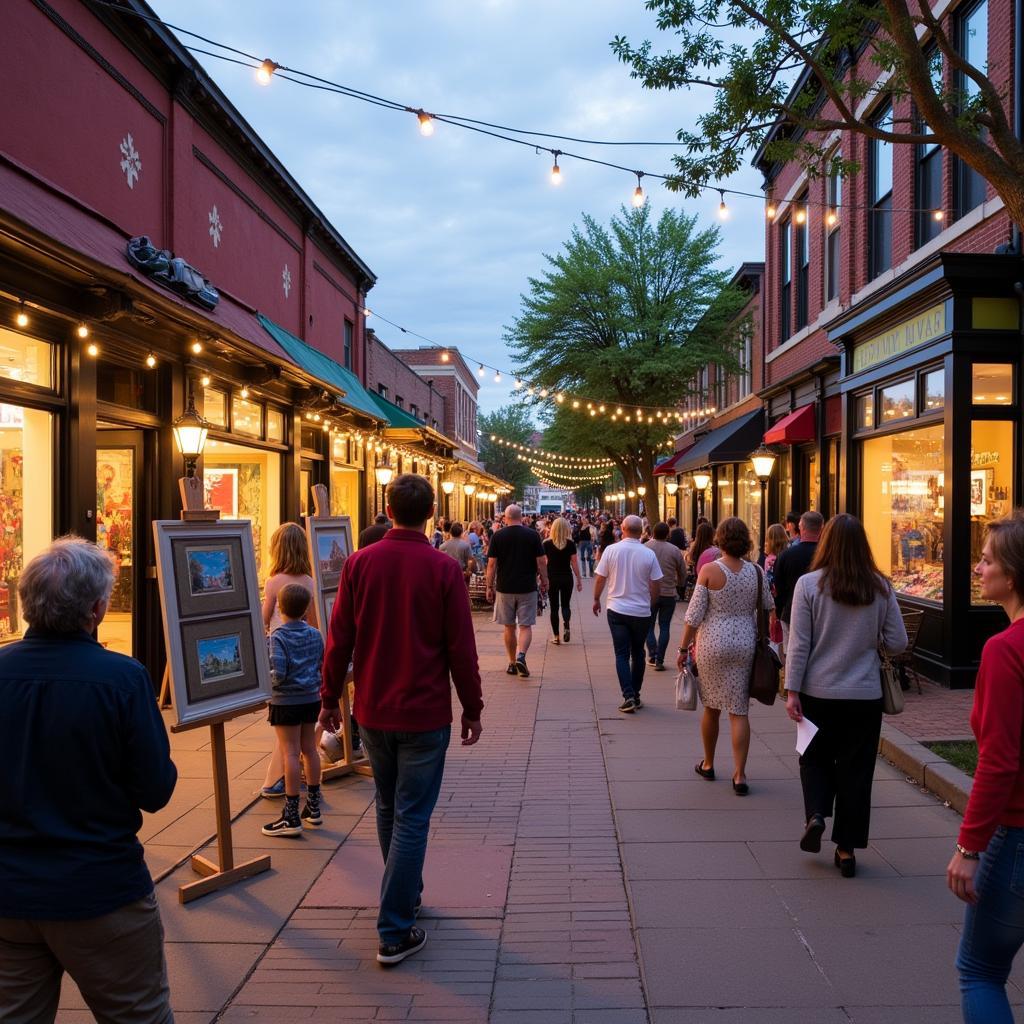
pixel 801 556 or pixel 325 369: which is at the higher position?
pixel 325 369

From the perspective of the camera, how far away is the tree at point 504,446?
74188 mm

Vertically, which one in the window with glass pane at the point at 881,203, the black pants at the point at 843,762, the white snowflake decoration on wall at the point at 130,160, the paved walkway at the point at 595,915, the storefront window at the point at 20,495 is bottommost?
the paved walkway at the point at 595,915

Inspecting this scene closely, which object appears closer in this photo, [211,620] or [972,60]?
[211,620]

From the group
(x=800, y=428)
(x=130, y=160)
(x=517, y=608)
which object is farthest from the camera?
(x=800, y=428)

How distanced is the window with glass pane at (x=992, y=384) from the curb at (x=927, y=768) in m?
4.17

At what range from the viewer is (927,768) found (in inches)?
253

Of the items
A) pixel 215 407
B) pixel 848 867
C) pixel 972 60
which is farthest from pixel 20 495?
pixel 972 60

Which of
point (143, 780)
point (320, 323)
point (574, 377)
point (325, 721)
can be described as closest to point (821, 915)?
point (325, 721)

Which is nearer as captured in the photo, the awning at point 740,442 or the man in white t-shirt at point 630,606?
the man in white t-shirt at point 630,606

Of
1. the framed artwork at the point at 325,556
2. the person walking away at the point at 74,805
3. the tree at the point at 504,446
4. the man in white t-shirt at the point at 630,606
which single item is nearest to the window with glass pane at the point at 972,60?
the man in white t-shirt at the point at 630,606

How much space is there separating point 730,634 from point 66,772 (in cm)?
480

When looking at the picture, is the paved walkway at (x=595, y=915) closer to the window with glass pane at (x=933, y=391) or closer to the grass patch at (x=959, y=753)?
the grass patch at (x=959, y=753)

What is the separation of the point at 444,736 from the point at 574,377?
88.5ft

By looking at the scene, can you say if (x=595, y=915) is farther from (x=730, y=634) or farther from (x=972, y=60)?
(x=972, y=60)
